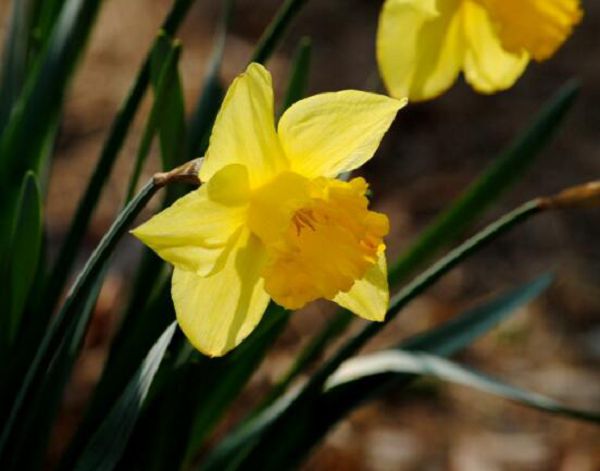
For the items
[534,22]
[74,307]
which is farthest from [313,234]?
[534,22]

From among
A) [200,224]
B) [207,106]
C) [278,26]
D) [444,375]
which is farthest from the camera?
[207,106]

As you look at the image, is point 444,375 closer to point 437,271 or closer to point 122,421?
point 437,271

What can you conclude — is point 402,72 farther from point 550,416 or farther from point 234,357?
point 550,416

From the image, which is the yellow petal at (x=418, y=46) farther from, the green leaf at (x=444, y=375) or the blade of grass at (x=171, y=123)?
the green leaf at (x=444, y=375)

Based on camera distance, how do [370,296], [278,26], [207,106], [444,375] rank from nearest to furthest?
[370,296] < [278,26] < [444,375] < [207,106]

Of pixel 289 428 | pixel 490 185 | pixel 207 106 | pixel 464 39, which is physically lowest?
pixel 289 428

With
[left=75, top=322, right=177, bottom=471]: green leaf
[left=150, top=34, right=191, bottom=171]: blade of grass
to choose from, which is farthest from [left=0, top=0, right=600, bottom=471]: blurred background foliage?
[left=75, top=322, right=177, bottom=471]: green leaf

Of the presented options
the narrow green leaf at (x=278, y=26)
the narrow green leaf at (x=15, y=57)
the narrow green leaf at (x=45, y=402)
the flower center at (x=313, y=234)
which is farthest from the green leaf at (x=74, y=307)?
the narrow green leaf at (x=15, y=57)
